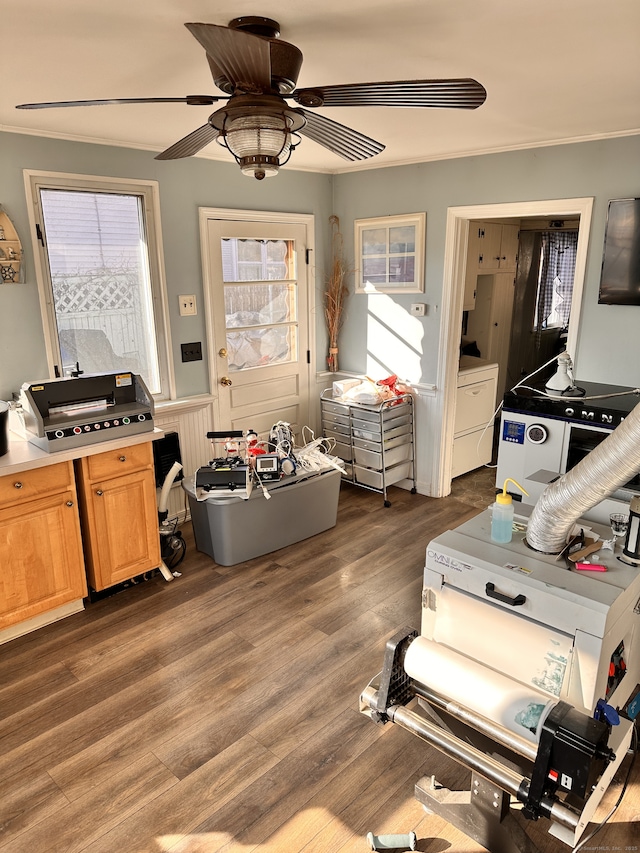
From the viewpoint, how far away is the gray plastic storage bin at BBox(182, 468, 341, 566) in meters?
3.41

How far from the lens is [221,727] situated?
7.57ft

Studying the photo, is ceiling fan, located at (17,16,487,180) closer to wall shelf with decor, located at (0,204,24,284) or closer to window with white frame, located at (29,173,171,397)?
wall shelf with decor, located at (0,204,24,284)

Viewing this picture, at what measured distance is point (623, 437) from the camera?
1463mm

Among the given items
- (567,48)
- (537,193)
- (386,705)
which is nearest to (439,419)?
(537,193)

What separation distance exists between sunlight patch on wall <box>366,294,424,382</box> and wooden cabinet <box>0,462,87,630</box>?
2.61 m

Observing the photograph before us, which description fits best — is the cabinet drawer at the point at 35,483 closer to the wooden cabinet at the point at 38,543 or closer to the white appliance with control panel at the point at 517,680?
the wooden cabinet at the point at 38,543

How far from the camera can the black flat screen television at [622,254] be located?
3227mm

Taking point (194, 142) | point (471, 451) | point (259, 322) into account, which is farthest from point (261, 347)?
point (194, 142)

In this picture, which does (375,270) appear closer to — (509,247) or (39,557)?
(509,247)

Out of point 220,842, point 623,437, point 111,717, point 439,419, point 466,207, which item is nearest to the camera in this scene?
point 623,437

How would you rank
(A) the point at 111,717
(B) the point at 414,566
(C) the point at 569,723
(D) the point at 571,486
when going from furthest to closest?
(B) the point at 414,566 → (A) the point at 111,717 → (D) the point at 571,486 → (C) the point at 569,723

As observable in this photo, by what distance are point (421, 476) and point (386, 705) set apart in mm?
3224

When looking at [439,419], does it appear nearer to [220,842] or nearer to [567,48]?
[567,48]

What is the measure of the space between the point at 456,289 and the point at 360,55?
7.73ft
